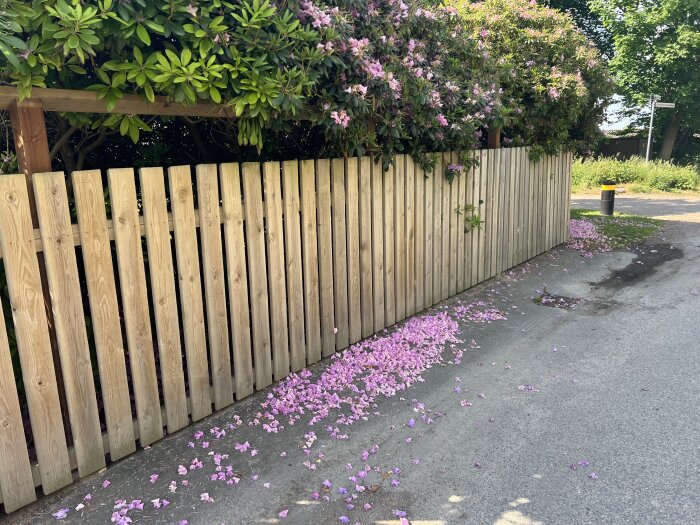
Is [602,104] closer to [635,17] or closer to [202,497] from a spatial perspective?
[202,497]

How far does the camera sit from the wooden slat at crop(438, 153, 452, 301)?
5.76 m

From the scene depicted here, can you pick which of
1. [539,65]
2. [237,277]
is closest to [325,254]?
[237,277]

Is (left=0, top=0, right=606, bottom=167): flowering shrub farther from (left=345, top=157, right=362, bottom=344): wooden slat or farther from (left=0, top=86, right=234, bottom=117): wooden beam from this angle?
(left=345, top=157, right=362, bottom=344): wooden slat

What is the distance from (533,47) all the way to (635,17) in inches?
836

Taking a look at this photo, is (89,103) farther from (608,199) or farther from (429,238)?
(608,199)

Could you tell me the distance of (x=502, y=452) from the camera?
3.23 meters

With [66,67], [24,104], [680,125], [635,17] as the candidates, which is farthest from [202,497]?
[680,125]

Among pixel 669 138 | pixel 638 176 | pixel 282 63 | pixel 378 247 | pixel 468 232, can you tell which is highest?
pixel 282 63

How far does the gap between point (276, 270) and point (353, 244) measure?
0.94 metres

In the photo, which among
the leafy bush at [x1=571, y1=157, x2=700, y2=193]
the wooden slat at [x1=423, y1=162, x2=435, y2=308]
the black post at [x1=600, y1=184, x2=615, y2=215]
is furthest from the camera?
the leafy bush at [x1=571, y1=157, x2=700, y2=193]

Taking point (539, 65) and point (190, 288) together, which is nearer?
point (190, 288)

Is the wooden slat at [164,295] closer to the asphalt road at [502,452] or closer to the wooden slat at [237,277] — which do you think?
the asphalt road at [502,452]

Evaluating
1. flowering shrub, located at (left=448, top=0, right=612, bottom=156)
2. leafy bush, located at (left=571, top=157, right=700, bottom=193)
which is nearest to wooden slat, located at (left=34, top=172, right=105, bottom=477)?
flowering shrub, located at (left=448, top=0, right=612, bottom=156)

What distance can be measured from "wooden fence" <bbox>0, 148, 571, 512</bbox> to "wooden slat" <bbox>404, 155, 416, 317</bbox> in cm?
2
